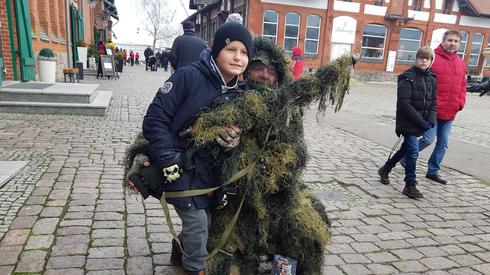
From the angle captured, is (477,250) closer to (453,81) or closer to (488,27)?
(453,81)

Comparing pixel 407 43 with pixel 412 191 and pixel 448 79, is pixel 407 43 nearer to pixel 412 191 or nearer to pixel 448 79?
pixel 448 79

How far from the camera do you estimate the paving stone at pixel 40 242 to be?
306cm

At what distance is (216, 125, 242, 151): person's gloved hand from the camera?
7.47 ft

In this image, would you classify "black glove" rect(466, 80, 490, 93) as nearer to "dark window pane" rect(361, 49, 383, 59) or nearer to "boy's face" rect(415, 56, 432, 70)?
"boy's face" rect(415, 56, 432, 70)

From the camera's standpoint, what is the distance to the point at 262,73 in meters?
2.60

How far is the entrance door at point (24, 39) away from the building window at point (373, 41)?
28832 mm

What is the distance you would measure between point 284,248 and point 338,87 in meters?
1.21

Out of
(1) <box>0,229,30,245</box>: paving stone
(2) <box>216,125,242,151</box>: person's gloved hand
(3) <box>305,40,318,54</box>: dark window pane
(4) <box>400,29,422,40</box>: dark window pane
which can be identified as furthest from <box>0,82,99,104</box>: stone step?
(4) <box>400,29,422,40</box>: dark window pane

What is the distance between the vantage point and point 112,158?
5535 mm

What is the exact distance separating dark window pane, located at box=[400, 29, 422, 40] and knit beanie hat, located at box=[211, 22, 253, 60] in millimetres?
36388

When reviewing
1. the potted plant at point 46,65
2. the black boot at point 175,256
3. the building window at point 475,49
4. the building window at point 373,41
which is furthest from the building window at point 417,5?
the black boot at point 175,256

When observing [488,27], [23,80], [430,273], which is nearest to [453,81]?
[430,273]

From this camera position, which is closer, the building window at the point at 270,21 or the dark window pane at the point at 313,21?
the building window at the point at 270,21

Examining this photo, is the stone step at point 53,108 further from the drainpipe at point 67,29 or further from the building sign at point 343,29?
the building sign at point 343,29
